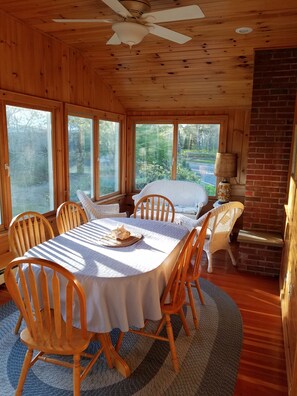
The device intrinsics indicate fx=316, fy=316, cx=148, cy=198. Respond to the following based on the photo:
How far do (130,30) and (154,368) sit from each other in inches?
93.3

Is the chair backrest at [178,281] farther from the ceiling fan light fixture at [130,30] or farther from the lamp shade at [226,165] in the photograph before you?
the lamp shade at [226,165]

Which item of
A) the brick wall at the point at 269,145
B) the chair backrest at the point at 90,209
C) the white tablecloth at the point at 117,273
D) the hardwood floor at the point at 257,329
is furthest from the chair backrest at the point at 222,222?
the chair backrest at the point at 90,209

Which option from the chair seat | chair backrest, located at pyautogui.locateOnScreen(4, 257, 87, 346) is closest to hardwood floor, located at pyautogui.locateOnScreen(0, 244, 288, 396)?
the chair seat

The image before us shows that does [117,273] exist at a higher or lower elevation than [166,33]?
lower

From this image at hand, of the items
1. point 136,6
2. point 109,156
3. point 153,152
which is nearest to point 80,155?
point 109,156

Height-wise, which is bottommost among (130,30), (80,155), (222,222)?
(222,222)

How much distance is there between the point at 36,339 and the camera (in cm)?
178

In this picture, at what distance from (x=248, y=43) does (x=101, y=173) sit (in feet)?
9.78

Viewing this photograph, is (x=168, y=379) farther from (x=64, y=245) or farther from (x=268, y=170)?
(x=268, y=170)

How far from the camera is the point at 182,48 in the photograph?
151 inches

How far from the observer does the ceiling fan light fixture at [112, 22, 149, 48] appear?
2184 millimetres

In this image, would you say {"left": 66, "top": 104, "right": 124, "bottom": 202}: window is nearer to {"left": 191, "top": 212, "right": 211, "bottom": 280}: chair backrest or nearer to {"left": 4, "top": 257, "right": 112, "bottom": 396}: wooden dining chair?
{"left": 191, "top": 212, "right": 211, "bottom": 280}: chair backrest

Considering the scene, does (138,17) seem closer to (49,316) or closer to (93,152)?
(49,316)

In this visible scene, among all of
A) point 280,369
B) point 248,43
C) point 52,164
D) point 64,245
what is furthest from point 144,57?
point 280,369
